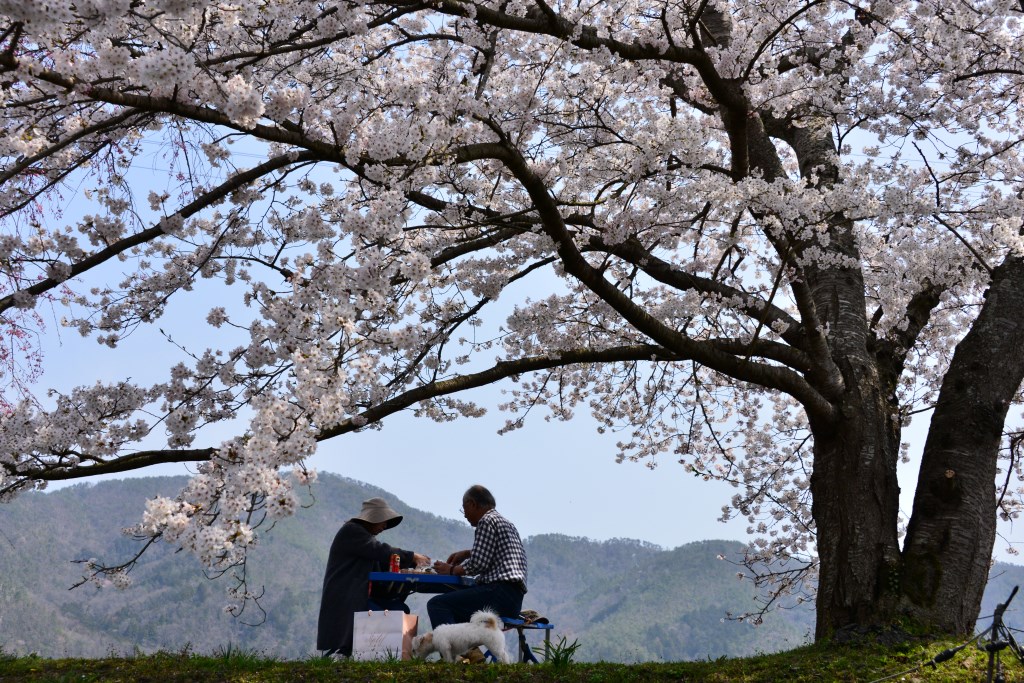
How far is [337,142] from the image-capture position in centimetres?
427

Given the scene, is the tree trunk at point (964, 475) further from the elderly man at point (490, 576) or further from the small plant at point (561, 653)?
the elderly man at point (490, 576)

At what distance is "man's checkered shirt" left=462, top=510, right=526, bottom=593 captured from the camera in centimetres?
570

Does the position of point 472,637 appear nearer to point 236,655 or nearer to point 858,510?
point 236,655

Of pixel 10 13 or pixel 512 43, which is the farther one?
pixel 512 43

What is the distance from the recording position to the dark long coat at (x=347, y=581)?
595 centimetres

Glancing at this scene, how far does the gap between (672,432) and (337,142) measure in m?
6.09

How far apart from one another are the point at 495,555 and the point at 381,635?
91 centimetres

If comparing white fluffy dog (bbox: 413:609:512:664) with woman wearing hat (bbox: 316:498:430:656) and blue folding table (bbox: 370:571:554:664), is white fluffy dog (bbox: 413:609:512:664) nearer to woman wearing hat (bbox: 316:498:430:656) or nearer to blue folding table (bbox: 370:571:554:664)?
blue folding table (bbox: 370:571:554:664)

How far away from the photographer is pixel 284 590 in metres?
112

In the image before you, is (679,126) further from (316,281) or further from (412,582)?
(412,582)

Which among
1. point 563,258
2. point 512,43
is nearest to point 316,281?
point 563,258

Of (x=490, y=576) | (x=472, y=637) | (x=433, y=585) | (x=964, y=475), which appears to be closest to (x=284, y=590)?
(x=433, y=585)

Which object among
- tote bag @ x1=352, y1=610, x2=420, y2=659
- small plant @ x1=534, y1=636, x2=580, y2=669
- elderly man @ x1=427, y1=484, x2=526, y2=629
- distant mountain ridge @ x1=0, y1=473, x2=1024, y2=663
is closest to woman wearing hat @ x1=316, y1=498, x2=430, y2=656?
tote bag @ x1=352, y1=610, x2=420, y2=659

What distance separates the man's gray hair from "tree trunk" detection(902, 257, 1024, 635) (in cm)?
296
